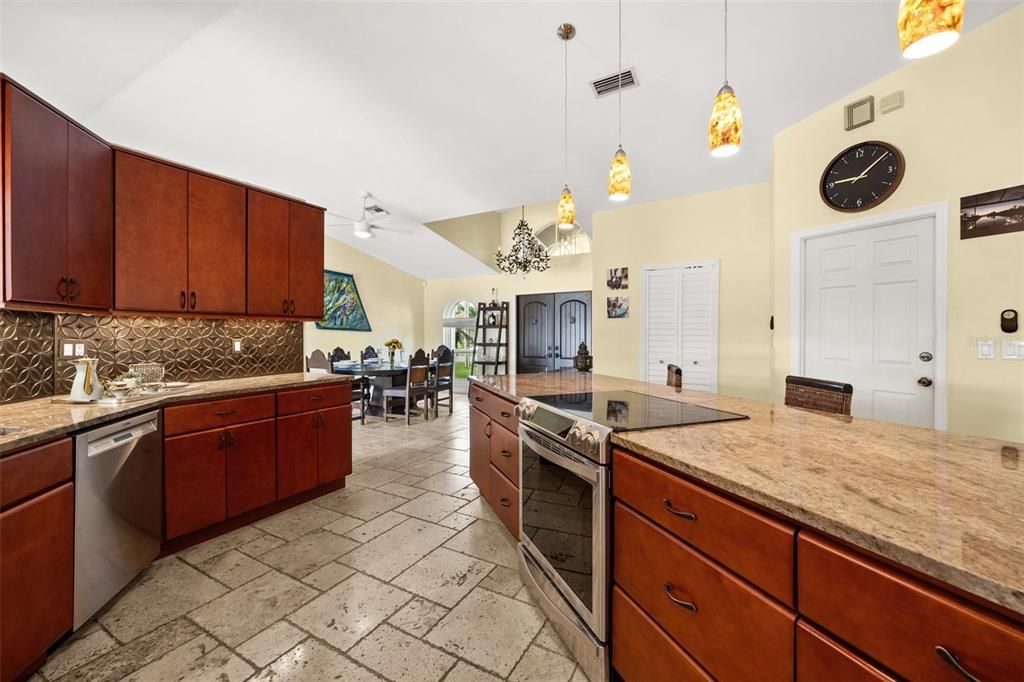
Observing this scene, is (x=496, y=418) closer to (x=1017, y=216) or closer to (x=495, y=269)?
(x=1017, y=216)

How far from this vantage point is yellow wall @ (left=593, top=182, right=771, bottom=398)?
4.21m

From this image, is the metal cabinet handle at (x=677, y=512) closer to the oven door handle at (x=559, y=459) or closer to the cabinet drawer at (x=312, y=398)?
the oven door handle at (x=559, y=459)

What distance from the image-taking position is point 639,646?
1198 millimetres

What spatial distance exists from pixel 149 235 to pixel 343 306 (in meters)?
5.68

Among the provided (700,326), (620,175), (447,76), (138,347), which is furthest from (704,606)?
(700,326)

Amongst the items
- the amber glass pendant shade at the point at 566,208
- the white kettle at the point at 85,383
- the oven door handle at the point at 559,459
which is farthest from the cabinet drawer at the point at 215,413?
the amber glass pendant shade at the point at 566,208

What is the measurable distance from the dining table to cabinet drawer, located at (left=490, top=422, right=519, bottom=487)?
348 cm

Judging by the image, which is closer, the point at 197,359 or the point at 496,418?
the point at 496,418

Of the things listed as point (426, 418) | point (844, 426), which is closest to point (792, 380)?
point (844, 426)

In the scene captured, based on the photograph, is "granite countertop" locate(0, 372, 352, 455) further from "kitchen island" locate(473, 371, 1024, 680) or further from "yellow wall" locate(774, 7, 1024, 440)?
"yellow wall" locate(774, 7, 1024, 440)

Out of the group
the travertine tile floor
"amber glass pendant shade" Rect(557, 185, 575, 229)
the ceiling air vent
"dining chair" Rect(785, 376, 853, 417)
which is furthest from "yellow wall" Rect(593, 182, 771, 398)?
the travertine tile floor

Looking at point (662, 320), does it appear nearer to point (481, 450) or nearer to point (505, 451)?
Result: point (481, 450)

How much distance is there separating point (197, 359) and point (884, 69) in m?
5.12

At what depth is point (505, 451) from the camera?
7.49 ft
